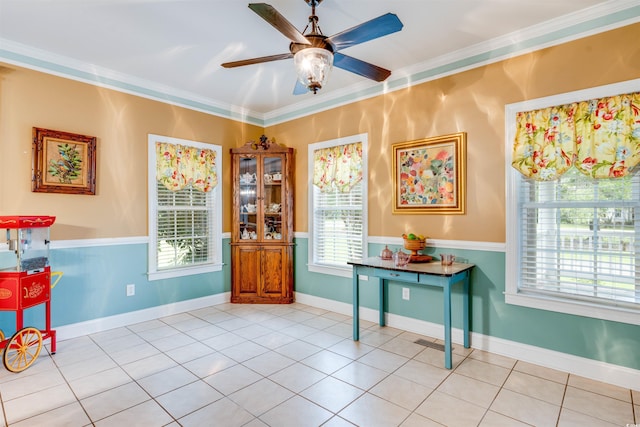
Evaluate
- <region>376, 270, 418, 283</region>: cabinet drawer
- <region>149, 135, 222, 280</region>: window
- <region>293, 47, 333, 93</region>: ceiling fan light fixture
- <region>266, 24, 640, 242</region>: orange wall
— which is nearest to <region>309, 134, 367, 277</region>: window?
<region>266, 24, 640, 242</region>: orange wall

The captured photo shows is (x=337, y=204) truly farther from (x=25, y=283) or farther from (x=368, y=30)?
(x=25, y=283)

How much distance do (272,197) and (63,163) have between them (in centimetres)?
235

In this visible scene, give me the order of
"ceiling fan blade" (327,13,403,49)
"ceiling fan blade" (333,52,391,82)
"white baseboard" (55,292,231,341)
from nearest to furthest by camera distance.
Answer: "ceiling fan blade" (327,13,403,49), "ceiling fan blade" (333,52,391,82), "white baseboard" (55,292,231,341)

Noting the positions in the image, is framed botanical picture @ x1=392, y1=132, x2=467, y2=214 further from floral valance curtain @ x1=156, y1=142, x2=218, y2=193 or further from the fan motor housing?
floral valance curtain @ x1=156, y1=142, x2=218, y2=193

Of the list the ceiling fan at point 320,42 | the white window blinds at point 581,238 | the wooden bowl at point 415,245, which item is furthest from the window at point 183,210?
the white window blinds at point 581,238

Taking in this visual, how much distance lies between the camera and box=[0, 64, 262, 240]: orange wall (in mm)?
3002

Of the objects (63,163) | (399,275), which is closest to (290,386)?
(399,275)

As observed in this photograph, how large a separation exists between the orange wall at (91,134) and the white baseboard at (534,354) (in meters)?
3.04

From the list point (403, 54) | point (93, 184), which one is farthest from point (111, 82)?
point (403, 54)

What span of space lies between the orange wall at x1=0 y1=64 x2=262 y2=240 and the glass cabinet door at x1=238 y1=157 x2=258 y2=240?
686 millimetres

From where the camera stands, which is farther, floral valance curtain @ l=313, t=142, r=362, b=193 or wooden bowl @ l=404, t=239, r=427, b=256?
floral valance curtain @ l=313, t=142, r=362, b=193

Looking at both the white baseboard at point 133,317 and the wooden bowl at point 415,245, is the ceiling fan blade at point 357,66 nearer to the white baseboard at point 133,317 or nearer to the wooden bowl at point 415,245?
the wooden bowl at point 415,245

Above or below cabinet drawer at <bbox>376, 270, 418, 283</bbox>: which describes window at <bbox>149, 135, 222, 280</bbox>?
above

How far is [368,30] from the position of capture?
6.39 ft
